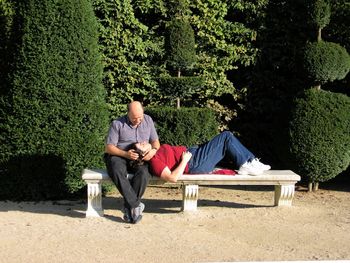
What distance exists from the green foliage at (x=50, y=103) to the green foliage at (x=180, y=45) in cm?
108

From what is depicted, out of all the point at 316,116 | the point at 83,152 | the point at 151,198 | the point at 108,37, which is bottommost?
the point at 151,198

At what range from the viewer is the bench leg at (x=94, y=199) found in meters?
6.24

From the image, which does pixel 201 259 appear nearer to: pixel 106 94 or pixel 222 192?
pixel 222 192

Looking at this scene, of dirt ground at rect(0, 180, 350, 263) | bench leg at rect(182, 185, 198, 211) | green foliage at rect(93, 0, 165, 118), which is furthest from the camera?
green foliage at rect(93, 0, 165, 118)

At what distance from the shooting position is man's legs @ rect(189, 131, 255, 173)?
640 cm

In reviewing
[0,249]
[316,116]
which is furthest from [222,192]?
[0,249]

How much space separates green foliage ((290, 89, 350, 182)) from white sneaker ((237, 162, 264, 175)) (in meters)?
1.38

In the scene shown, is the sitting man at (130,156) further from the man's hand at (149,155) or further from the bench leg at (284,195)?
the bench leg at (284,195)

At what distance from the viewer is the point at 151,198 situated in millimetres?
7500

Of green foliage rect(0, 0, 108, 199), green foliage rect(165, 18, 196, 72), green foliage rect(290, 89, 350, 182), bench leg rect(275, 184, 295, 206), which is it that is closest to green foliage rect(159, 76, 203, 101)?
green foliage rect(165, 18, 196, 72)

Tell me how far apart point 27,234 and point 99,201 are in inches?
37.1

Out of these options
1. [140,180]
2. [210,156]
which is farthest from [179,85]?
[140,180]

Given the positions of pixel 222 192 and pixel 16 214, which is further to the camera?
pixel 222 192

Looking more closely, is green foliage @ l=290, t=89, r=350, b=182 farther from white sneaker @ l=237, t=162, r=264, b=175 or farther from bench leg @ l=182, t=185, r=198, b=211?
bench leg @ l=182, t=185, r=198, b=211
